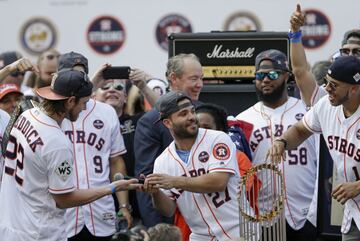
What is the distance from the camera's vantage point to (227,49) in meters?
9.80

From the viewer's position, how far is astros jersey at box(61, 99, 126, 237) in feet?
28.4

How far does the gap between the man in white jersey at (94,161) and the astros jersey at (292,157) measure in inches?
36.5

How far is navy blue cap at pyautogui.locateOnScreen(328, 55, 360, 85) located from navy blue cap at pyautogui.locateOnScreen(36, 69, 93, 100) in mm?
1492

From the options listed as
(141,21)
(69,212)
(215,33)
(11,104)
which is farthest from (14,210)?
(141,21)

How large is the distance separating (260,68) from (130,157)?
137 cm

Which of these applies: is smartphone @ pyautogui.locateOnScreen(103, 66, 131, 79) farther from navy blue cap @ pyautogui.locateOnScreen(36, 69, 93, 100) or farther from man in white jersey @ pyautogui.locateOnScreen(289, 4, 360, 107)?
navy blue cap @ pyautogui.locateOnScreen(36, 69, 93, 100)

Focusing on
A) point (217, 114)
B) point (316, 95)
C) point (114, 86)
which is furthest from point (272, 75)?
point (114, 86)

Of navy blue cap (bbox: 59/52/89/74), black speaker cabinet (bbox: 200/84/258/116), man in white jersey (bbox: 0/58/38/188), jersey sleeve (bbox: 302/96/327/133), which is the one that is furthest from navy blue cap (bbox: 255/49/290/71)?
man in white jersey (bbox: 0/58/38/188)

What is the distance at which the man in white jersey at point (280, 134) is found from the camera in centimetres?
887

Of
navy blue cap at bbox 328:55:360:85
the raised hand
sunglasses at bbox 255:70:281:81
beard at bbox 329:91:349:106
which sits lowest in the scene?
beard at bbox 329:91:349:106

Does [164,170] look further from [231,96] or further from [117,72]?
[231,96]

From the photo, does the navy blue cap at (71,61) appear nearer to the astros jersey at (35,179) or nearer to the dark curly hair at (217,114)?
the dark curly hair at (217,114)

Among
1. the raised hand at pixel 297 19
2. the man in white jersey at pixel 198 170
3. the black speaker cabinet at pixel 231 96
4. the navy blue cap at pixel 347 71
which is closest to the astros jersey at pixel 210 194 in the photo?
the man in white jersey at pixel 198 170

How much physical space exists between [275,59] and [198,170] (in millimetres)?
1457
